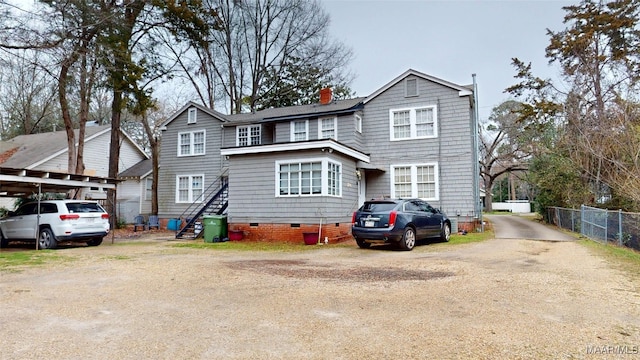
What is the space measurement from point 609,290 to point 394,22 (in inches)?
545

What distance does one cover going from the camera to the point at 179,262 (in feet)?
33.9

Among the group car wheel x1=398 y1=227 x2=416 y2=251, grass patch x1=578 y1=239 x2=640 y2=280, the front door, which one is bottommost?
grass patch x1=578 y1=239 x2=640 y2=280

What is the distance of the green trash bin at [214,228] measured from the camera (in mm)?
15969

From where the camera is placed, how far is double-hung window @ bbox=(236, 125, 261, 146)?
22.3 metres

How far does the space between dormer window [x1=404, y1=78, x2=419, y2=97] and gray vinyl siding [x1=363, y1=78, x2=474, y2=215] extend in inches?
6.2

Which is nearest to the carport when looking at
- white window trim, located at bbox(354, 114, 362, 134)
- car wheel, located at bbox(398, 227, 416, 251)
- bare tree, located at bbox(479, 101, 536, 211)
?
white window trim, located at bbox(354, 114, 362, 134)

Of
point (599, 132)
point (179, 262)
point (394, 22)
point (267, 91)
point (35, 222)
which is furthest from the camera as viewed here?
point (267, 91)

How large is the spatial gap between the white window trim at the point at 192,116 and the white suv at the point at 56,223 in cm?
1109

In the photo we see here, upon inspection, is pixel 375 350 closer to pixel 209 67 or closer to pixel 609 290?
pixel 609 290

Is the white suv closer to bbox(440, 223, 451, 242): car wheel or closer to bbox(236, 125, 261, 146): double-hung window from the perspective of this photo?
bbox(236, 125, 261, 146): double-hung window

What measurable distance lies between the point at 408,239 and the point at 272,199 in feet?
19.2

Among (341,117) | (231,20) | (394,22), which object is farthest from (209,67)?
(394,22)

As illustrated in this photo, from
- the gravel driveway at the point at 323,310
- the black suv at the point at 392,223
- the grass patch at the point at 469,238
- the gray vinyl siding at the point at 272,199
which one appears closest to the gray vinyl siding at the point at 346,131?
the gray vinyl siding at the point at 272,199

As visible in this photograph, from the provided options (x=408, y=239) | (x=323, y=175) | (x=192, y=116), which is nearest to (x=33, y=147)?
(x=192, y=116)
